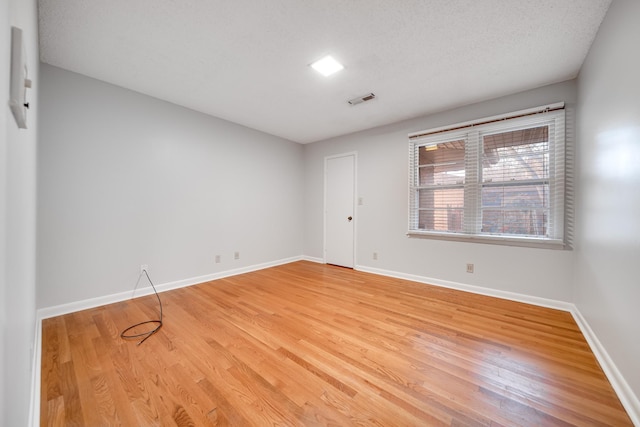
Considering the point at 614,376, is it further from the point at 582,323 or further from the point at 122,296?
the point at 122,296

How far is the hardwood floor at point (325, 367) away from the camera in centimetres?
133

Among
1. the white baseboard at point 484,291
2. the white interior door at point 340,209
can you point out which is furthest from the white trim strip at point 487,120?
the white baseboard at point 484,291

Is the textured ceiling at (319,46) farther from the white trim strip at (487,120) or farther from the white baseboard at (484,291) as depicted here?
the white baseboard at (484,291)

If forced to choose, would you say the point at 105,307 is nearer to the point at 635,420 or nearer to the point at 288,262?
the point at 288,262

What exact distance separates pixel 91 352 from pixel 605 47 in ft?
14.9

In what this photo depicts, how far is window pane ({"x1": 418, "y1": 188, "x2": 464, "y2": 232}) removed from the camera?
11.2 feet

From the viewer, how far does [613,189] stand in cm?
169

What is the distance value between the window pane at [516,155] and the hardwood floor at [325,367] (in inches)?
61.3

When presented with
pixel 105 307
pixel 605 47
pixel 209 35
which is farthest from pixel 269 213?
pixel 605 47

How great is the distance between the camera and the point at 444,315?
254 cm

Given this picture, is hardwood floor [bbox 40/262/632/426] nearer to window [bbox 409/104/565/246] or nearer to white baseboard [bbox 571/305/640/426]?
white baseboard [bbox 571/305/640/426]

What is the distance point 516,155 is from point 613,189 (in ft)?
4.76

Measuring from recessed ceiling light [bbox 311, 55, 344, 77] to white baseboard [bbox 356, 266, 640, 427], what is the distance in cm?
303

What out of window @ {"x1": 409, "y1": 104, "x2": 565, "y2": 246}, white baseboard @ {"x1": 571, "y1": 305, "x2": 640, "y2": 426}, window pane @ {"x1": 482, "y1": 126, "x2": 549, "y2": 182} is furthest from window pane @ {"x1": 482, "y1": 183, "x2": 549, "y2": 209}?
white baseboard @ {"x1": 571, "y1": 305, "x2": 640, "y2": 426}
